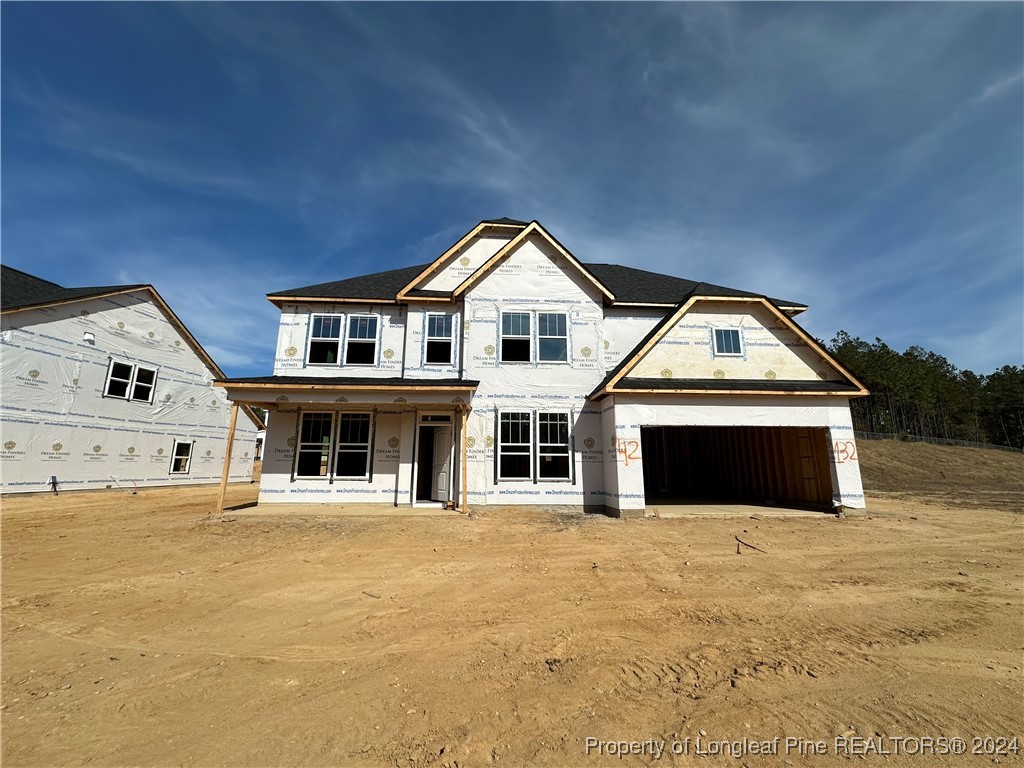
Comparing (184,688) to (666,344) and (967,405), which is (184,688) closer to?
(666,344)

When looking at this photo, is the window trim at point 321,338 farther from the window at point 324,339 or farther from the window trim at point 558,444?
the window trim at point 558,444

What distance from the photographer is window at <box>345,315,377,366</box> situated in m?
14.8

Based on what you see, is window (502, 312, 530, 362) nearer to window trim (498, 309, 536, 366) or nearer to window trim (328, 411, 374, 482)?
window trim (498, 309, 536, 366)

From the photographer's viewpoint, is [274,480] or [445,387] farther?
[274,480]

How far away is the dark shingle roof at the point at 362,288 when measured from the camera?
15.0 meters

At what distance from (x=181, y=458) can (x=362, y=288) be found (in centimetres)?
1531

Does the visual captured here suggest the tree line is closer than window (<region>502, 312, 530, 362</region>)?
No

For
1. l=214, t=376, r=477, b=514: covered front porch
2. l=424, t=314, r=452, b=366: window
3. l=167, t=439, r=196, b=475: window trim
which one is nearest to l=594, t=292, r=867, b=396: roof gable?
l=424, t=314, r=452, b=366: window

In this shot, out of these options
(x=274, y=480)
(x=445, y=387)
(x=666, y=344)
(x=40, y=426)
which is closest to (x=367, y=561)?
(x=445, y=387)

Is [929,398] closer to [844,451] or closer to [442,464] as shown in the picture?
[844,451]

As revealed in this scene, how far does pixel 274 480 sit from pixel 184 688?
37.3 feet

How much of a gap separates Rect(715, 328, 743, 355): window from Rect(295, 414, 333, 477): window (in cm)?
1310

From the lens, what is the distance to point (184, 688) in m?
3.49

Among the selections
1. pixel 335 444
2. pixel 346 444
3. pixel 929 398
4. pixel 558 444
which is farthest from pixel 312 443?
pixel 929 398
